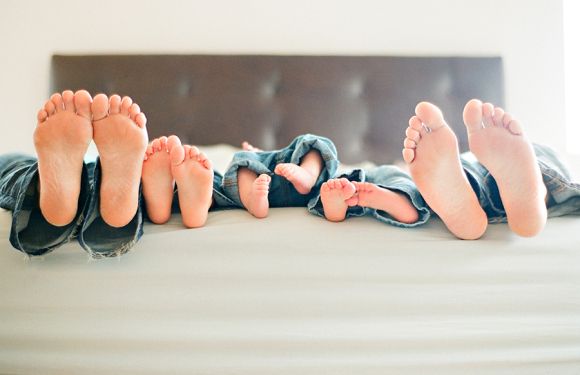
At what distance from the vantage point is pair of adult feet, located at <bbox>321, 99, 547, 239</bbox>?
2.61ft

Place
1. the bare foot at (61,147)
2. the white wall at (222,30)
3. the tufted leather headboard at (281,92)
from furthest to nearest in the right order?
the white wall at (222,30) < the tufted leather headboard at (281,92) < the bare foot at (61,147)

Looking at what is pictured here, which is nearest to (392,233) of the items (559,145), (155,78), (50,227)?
(50,227)

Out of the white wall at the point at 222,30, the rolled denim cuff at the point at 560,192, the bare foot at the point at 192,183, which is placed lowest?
the rolled denim cuff at the point at 560,192

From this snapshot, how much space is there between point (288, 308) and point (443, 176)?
12.7 inches

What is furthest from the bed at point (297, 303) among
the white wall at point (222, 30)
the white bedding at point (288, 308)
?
the white wall at point (222, 30)

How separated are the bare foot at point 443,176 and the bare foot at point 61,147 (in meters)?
0.50

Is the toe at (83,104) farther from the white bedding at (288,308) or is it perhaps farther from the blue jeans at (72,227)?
the white bedding at (288,308)

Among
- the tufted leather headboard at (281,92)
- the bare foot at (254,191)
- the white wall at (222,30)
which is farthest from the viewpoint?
the white wall at (222,30)

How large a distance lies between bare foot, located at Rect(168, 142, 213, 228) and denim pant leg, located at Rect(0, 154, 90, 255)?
145 mm

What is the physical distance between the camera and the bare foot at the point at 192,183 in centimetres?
81

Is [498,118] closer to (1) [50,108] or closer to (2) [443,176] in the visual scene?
(2) [443,176]

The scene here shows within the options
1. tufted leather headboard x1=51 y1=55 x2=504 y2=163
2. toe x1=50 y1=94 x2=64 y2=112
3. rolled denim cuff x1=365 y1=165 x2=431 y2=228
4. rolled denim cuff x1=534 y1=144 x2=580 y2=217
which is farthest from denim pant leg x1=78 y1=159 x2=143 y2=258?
tufted leather headboard x1=51 y1=55 x2=504 y2=163

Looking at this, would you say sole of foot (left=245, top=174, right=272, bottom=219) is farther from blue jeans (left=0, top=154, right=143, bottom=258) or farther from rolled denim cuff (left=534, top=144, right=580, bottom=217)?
rolled denim cuff (left=534, top=144, right=580, bottom=217)

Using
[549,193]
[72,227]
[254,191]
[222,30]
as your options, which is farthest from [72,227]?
[222,30]
